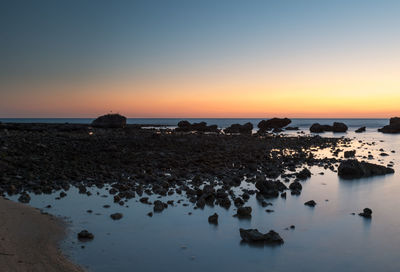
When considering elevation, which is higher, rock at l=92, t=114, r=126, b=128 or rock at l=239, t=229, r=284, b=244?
rock at l=92, t=114, r=126, b=128

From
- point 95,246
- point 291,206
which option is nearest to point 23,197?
point 95,246

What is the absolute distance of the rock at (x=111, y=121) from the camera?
67.1 metres

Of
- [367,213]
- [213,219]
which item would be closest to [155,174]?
[213,219]

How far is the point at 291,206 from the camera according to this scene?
12422 millimetres

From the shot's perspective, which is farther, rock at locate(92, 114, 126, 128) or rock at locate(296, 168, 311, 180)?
rock at locate(92, 114, 126, 128)

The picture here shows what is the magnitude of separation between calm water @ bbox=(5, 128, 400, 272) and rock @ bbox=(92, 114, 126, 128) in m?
55.1

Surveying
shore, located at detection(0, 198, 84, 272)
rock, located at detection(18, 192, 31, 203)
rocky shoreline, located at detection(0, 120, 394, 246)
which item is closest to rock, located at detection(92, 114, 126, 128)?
rocky shoreline, located at detection(0, 120, 394, 246)

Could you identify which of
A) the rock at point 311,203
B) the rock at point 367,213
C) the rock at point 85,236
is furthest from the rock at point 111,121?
the rock at point 85,236

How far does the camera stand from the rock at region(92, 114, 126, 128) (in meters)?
67.1

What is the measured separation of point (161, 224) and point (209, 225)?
4.60 ft

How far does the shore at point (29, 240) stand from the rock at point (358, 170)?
1531cm

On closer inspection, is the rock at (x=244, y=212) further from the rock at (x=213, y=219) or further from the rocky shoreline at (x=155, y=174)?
the rock at (x=213, y=219)

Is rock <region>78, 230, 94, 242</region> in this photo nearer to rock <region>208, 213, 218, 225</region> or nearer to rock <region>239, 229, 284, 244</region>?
rock <region>208, 213, 218, 225</region>

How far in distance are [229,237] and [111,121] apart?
61.5 meters
